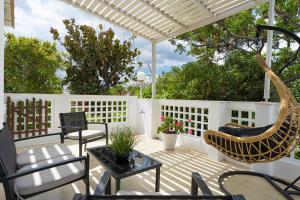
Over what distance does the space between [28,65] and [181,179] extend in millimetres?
6478

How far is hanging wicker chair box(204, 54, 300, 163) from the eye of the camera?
2045mm

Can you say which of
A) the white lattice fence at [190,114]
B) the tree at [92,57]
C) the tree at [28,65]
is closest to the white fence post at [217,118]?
the white lattice fence at [190,114]

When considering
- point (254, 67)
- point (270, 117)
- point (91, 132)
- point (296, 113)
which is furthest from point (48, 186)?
point (254, 67)

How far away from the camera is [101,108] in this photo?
19.2ft

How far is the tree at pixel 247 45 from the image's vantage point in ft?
22.6

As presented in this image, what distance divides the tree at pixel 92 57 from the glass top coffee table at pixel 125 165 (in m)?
6.58

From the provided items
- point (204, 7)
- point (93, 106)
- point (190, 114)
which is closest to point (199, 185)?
point (190, 114)

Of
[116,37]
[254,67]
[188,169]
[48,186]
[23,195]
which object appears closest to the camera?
[23,195]

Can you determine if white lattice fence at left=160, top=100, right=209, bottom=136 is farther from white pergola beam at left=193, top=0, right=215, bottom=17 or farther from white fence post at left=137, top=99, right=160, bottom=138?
white pergola beam at left=193, top=0, right=215, bottom=17

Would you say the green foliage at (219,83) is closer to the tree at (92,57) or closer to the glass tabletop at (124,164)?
the tree at (92,57)

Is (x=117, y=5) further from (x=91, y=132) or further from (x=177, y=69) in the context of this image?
(x=177, y=69)

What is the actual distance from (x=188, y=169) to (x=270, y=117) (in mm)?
1434

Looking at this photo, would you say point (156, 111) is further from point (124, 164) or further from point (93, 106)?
point (124, 164)

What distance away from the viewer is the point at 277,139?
2.10 metres
